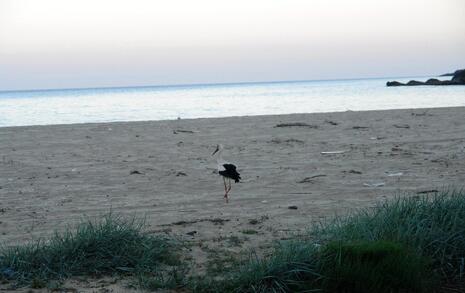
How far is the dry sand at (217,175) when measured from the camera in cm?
→ 607

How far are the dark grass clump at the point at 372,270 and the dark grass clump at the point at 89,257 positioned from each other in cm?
124

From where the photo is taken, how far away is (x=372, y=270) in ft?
→ 13.2

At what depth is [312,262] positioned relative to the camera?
4.24 meters

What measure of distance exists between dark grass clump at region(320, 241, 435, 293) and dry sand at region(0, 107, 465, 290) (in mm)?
1096

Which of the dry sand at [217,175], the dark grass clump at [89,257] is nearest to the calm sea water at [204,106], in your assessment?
the dry sand at [217,175]

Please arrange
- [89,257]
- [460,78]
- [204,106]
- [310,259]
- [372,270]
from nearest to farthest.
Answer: [372,270] < [310,259] < [89,257] < [204,106] < [460,78]

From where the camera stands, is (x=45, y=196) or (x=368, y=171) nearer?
(x=45, y=196)

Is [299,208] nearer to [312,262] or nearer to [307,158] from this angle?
[312,262]

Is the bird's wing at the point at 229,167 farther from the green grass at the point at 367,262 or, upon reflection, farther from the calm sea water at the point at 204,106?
the calm sea water at the point at 204,106

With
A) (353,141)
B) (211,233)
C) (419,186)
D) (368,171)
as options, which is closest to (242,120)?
(353,141)

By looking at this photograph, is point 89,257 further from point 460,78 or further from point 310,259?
point 460,78

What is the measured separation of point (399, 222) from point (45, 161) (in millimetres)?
7606

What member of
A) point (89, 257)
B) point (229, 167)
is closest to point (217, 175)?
point (229, 167)

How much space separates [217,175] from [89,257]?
4.46 m
